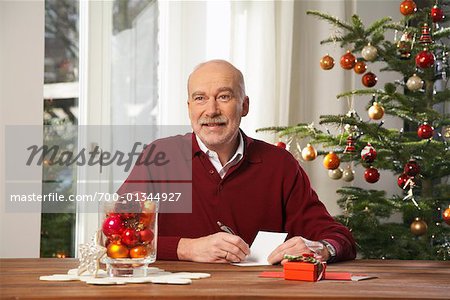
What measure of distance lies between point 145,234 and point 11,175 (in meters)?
2.18

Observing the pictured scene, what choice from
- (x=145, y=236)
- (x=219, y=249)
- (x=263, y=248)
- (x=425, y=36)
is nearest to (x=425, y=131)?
(x=425, y=36)

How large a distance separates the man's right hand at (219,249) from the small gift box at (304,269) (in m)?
0.32

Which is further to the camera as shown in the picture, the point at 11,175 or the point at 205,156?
the point at 11,175

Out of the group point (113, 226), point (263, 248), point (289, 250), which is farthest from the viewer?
point (263, 248)

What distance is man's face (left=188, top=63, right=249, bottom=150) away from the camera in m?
2.88

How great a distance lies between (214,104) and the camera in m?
2.88

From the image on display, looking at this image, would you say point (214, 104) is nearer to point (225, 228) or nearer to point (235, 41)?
point (225, 228)

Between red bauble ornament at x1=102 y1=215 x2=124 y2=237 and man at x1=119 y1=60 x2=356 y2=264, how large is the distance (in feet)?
2.29

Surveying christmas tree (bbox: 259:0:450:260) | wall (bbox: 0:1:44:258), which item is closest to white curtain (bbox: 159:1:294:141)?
christmas tree (bbox: 259:0:450:260)

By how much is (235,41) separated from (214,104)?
6.35ft

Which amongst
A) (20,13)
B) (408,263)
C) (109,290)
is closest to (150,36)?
(20,13)

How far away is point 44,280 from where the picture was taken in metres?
2.02

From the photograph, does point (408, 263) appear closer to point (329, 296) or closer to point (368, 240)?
A: point (329, 296)

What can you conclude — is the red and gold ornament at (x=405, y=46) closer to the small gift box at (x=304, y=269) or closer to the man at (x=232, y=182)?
the man at (x=232, y=182)
